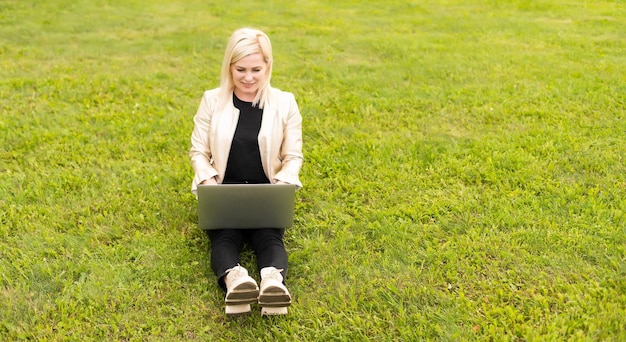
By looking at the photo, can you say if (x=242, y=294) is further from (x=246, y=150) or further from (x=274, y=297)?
(x=246, y=150)

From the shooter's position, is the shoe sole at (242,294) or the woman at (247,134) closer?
the shoe sole at (242,294)

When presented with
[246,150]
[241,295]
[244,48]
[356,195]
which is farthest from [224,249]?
[356,195]

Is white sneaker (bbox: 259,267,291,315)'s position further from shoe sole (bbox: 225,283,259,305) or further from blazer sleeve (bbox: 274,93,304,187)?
blazer sleeve (bbox: 274,93,304,187)

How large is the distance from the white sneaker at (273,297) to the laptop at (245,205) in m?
0.46

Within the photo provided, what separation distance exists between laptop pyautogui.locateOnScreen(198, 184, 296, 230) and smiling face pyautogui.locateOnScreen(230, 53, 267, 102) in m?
0.75

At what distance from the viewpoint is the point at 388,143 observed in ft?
17.2

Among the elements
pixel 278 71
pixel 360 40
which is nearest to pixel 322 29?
pixel 360 40

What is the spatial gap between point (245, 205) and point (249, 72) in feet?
2.81

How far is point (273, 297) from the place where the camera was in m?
2.98

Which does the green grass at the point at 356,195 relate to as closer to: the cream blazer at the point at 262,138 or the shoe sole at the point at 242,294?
the shoe sole at the point at 242,294

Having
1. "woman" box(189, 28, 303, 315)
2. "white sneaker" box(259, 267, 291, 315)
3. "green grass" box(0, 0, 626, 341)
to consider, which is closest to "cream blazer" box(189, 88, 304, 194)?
"woman" box(189, 28, 303, 315)

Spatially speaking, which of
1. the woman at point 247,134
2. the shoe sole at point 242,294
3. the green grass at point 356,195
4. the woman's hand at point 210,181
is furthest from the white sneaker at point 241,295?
the woman's hand at point 210,181

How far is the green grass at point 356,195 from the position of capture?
3131mm

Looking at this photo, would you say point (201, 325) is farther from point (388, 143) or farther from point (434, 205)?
point (388, 143)
